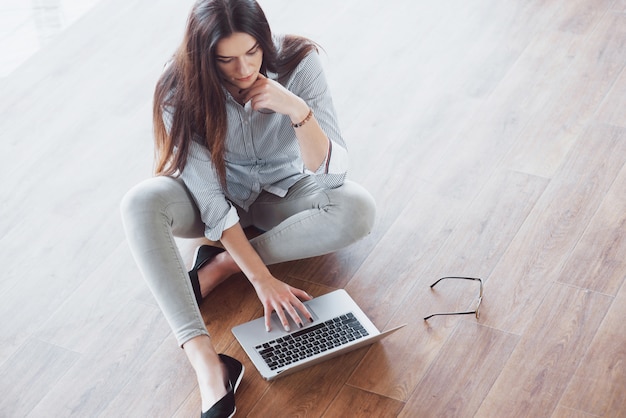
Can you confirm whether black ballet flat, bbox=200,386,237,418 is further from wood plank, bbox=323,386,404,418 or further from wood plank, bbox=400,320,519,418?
wood plank, bbox=400,320,519,418

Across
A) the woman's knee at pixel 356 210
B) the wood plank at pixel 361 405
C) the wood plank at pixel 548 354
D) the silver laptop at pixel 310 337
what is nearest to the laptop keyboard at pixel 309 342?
the silver laptop at pixel 310 337

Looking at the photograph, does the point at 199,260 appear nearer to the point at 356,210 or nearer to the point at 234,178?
the point at 234,178

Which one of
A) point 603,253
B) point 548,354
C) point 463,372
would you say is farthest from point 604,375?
point 603,253

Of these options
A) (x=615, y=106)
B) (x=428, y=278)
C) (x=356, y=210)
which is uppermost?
(x=356, y=210)

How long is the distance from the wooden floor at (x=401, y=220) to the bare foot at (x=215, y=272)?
0.04 m

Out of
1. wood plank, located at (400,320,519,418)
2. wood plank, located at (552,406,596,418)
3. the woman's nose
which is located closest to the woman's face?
the woman's nose

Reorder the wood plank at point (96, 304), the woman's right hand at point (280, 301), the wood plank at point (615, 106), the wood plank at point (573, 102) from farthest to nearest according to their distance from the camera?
the wood plank at point (615, 106) < the wood plank at point (573, 102) < the wood plank at point (96, 304) < the woman's right hand at point (280, 301)

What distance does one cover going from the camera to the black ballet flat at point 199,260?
2301 mm

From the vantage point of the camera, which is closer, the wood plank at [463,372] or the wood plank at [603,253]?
the wood plank at [463,372]

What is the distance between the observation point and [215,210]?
2205 mm

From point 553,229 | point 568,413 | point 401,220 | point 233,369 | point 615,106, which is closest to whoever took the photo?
point 568,413

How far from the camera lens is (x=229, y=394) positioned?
1998 mm

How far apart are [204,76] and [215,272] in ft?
1.86

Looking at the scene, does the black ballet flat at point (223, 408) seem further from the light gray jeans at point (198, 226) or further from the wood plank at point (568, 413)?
the wood plank at point (568, 413)
